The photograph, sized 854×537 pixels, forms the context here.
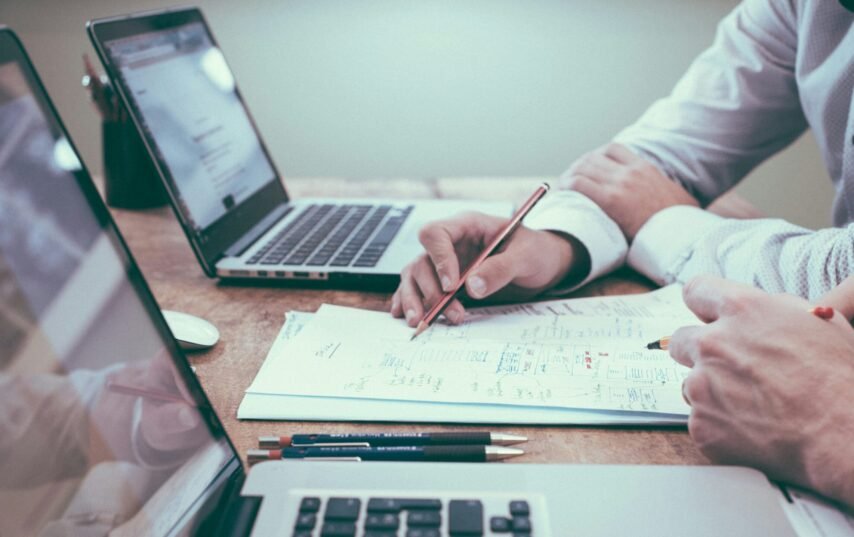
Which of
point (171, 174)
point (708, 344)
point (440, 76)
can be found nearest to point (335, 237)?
point (171, 174)

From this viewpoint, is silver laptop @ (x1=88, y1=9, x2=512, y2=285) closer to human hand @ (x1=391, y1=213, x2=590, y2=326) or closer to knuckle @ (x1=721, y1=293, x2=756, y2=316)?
human hand @ (x1=391, y1=213, x2=590, y2=326)

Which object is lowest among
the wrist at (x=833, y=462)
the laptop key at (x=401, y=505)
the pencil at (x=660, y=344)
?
the wrist at (x=833, y=462)

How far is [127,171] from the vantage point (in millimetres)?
1069

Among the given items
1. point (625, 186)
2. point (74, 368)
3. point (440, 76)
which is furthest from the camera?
point (440, 76)

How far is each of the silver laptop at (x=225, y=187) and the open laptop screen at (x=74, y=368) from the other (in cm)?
39

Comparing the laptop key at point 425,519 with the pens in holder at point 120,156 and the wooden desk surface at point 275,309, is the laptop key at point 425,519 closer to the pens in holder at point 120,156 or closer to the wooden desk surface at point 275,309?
the wooden desk surface at point 275,309

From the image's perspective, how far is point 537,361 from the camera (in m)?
0.60

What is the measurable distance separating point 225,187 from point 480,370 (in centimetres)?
49

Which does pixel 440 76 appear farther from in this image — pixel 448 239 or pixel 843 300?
pixel 843 300

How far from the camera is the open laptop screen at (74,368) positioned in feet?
1.04

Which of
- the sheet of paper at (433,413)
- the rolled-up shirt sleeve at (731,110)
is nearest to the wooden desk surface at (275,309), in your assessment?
the sheet of paper at (433,413)

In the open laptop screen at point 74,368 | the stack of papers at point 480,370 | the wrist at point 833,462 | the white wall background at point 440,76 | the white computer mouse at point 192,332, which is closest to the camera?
the open laptop screen at point 74,368

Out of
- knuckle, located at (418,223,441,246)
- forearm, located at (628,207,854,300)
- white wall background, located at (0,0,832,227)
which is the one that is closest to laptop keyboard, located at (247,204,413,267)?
knuckle, located at (418,223,441,246)

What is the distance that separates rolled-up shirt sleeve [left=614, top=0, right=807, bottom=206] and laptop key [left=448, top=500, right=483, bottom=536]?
Answer: 0.76 meters
